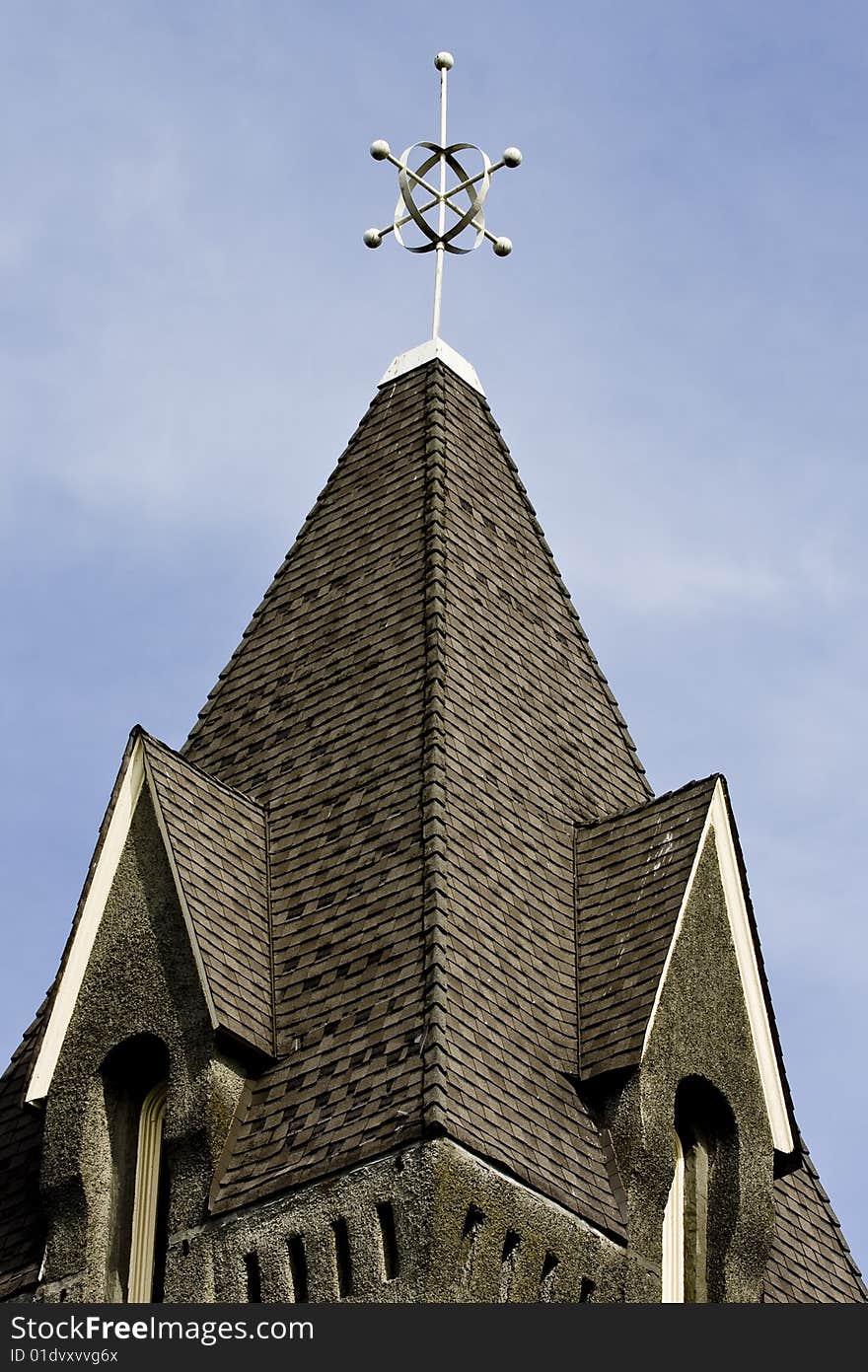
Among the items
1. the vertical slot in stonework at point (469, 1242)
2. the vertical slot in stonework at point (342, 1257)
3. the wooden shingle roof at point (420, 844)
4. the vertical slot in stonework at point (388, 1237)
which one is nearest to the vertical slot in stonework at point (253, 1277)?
the wooden shingle roof at point (420, 844)

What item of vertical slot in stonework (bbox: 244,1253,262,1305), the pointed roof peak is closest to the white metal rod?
the pointed roof peak

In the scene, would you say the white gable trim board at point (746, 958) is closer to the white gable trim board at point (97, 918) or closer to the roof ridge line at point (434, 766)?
the roof ridge line at point (434, 766)

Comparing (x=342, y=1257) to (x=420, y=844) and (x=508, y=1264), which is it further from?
(x=420, y=844)

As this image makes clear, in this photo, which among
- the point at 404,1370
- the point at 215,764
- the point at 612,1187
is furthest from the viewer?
the point at 215,764

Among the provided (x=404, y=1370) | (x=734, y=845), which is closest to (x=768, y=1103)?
(x=734, y=845)

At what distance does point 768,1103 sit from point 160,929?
4.55 metres

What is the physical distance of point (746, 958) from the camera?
97.2 ft

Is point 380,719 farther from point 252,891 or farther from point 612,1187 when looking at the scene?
point 612,1187

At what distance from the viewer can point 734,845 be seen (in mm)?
30094

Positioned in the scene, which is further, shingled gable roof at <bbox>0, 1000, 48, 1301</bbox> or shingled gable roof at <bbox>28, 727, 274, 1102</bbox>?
shingled gable roof at <bbox>28, 727, 274, 1102</bbox>

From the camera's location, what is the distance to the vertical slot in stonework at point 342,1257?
85.6 ft

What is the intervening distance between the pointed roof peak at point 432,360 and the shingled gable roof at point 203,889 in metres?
6.23

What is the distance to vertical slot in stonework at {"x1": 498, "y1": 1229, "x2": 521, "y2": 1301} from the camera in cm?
2609

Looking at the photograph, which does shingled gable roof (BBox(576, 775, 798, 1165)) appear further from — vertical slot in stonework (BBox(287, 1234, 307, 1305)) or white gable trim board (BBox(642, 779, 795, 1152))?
vertical slot in stonework (BBox(287, 1234, 307, 1305))
